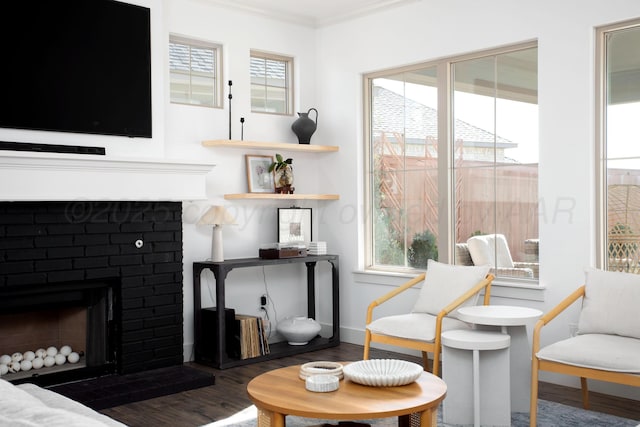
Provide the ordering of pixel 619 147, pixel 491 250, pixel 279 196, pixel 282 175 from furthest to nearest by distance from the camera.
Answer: pixel 282 175, pixel 279 196, pixel 491 250, pixel 619 147

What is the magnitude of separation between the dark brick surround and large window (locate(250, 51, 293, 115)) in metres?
1.32

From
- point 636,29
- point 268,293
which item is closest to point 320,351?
point 268,293

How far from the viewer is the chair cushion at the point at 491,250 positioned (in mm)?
4684

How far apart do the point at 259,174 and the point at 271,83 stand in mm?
819

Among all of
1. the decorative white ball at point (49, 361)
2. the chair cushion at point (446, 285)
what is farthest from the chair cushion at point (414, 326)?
the decorative white ball at point (49, 361)

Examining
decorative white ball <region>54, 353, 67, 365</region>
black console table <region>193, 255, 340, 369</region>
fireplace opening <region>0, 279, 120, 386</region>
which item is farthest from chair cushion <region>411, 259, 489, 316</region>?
decorative white ball <region>54, 353, 67, 365</region>

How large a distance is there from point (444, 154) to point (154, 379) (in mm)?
2576

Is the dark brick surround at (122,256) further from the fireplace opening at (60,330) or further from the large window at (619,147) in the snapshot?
the large window at (619,147)

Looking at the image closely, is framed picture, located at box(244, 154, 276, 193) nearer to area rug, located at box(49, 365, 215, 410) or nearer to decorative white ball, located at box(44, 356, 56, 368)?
area rug, located at box(49, 365, 215, 410)

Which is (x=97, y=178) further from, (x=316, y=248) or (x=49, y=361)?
(x=316, y=248)

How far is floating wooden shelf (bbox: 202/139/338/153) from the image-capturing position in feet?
16.5

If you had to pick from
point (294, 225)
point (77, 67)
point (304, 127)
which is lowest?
point (294, 225)

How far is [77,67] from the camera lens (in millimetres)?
4297


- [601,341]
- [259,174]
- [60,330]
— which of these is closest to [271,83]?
[259,174]
